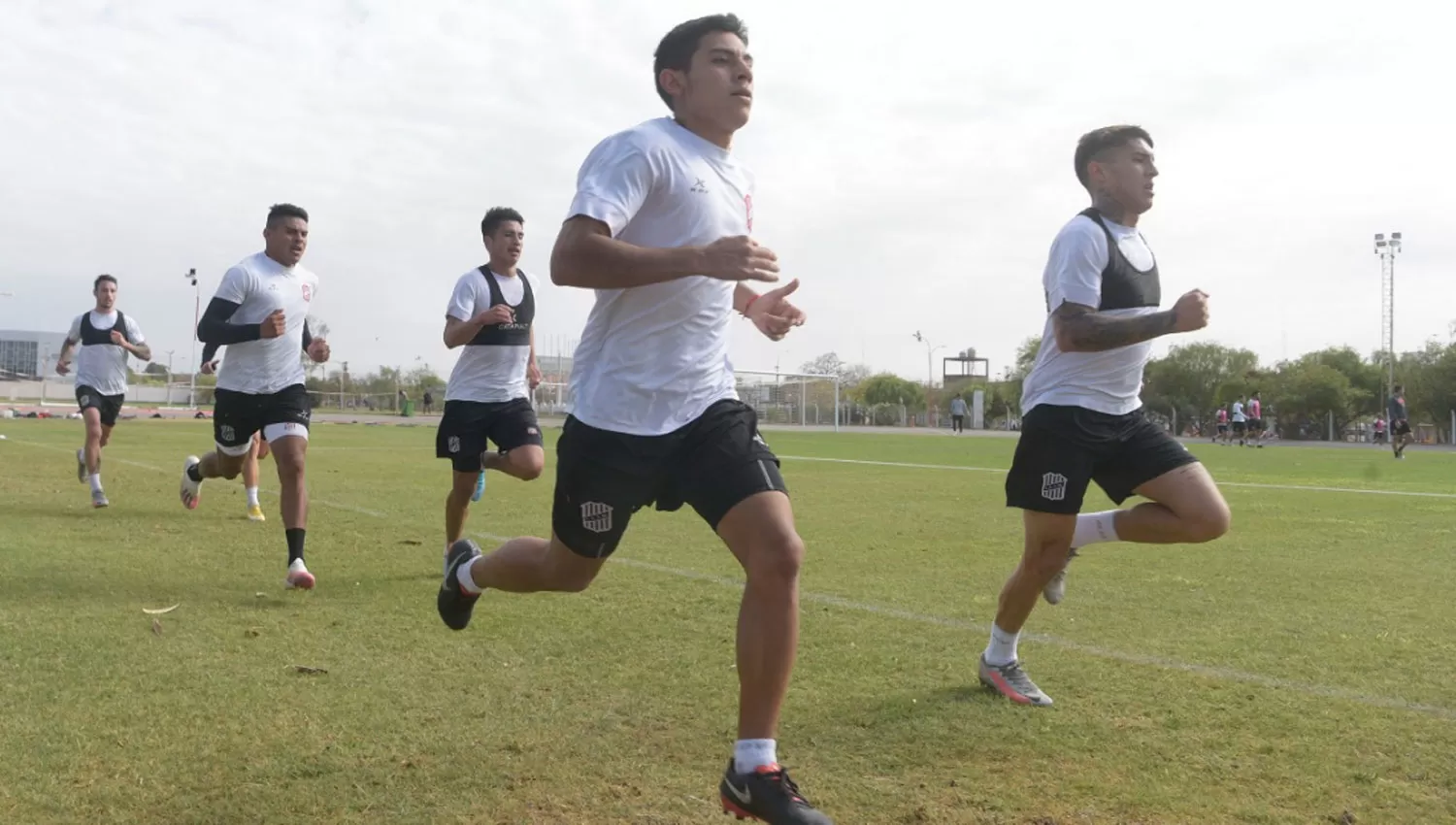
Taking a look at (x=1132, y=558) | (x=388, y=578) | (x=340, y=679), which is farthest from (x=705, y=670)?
(x=1132, y=558)

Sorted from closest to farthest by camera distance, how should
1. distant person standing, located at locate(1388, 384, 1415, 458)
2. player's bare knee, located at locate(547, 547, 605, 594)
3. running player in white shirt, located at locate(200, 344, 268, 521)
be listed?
player's bare knee, located at locate(547, 547, 605, 594)
running player in white shirt, located at locate(200, 344, 268, 521)
distant person standing, located at locate(1388, 384, 1415, 458)

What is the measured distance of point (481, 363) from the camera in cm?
716

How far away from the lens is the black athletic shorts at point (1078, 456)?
4203 mm

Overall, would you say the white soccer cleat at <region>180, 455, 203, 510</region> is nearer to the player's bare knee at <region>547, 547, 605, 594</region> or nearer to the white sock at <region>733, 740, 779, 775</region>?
the player's bare knee at <region>547, 547, 605, 594</region>

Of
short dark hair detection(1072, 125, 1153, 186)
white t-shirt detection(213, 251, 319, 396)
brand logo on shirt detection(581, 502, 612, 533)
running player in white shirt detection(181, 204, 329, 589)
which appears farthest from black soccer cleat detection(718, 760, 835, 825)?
white t-shirt detection(213, 251, 319, 396)

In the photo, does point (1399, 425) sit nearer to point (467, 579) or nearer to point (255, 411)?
point (255, 411)

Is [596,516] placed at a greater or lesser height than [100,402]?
lesser

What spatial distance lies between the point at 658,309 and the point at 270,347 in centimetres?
464

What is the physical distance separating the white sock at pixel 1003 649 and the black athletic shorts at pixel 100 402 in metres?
9.85

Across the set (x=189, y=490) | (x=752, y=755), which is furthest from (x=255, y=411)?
(x=752, y=755)

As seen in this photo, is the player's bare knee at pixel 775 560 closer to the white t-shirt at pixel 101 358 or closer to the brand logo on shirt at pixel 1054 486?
the brand logo on shirt at pixel 1054 486

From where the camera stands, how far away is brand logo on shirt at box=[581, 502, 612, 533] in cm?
332

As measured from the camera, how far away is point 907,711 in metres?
3.88

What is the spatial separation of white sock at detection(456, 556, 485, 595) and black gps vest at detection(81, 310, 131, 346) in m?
8.55
